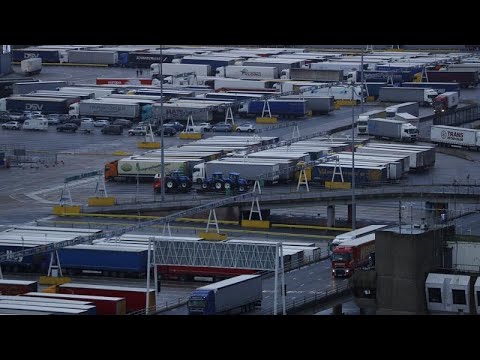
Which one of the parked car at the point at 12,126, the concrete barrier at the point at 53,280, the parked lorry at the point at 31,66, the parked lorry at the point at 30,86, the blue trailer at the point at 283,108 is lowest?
the concrete barrier at the point at 53,280

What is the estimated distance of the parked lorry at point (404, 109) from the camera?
23078 millimetres

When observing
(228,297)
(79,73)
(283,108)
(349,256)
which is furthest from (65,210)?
(79,73)

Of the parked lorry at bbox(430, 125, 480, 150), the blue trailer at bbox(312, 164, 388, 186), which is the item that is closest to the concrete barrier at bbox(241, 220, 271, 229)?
the blue trailer at bbox(312, 164, 388, 186)

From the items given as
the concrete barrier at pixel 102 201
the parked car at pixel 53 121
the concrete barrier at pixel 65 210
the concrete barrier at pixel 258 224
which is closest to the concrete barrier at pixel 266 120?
the parked car at pixel 53 121

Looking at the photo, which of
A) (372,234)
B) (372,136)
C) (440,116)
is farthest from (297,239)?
(440,116)

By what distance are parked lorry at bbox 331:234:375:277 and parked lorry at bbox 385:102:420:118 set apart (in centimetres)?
1104

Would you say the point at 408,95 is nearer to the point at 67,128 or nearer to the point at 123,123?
the point at 123,123

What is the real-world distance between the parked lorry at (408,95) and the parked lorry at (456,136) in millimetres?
5138

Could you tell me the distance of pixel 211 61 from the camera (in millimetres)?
32312

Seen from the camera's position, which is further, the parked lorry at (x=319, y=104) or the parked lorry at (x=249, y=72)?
the parked lorry at (x=249, y=72)

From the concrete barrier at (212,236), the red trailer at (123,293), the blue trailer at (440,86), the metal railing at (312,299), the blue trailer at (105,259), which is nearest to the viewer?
the metal railing at (312,299)

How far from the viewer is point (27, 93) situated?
2792 centimetres

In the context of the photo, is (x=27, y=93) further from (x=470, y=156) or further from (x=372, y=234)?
(x=372, y=234)

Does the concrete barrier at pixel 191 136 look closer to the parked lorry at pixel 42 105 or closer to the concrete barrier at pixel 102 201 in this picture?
the parked lorry at pixel 42 105
